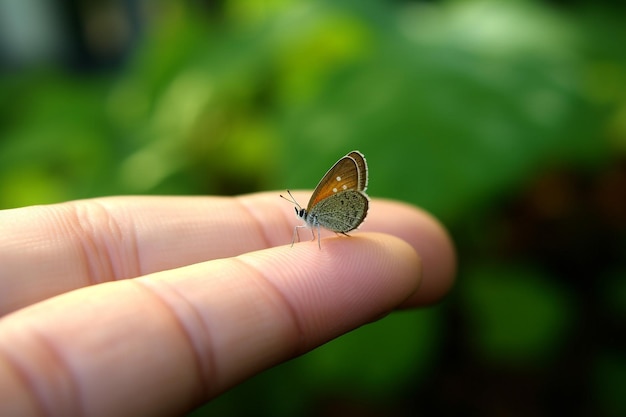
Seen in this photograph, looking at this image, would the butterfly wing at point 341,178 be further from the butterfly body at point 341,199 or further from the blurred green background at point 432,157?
the blurred green background at point 432,157

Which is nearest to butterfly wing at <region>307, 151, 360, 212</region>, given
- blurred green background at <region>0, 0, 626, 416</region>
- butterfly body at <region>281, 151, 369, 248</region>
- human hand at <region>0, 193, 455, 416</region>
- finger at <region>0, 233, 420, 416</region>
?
butterfly body at <region>281, 151, 369, 248</region>

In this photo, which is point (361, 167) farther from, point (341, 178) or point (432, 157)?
point (432, 157)

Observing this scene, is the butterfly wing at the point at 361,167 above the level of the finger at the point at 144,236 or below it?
above

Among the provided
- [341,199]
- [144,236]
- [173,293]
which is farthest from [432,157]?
[173,293]

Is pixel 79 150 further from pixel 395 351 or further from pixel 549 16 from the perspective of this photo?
pixel 549 16

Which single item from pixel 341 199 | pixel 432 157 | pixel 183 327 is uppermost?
pixel 432 157

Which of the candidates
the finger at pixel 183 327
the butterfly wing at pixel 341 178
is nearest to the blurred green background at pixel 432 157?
the butterfly wing at pixel 341 178

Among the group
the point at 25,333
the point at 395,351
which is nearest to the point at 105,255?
the point at 25,333
